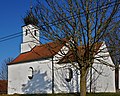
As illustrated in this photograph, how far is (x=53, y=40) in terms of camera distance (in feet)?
47.5

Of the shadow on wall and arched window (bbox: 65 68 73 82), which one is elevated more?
arched window (bbox: 65 68 73 82)

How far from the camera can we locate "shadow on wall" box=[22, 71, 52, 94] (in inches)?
1318

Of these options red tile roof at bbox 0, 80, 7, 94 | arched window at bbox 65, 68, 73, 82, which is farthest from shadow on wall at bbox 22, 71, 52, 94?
red tile roof at bbox 0, 80, 7, 94

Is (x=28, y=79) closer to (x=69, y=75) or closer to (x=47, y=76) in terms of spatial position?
(x=47, y=76)

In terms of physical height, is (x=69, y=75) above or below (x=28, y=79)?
above

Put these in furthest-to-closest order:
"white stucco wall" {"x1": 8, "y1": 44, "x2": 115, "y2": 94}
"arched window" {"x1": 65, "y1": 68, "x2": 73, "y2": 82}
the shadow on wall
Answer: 1. the shadow on wall
2. "arched window" {"x1": 65, "y1": 68, "x2": 73, "y2": 82}
3. "white stucco wall" {"x1": 8, "y1": 44, "x2": 115, "y2": 94}

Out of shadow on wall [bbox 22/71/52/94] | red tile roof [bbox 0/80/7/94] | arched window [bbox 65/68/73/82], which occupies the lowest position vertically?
red tile roof [bbox 0/80/7/94]

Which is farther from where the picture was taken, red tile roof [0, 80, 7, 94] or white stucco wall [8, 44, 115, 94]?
red tile roof [0, 80, 7, 94]

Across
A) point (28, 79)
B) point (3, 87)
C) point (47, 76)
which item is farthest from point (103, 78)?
point (3, 87)

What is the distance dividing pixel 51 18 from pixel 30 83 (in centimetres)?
2295

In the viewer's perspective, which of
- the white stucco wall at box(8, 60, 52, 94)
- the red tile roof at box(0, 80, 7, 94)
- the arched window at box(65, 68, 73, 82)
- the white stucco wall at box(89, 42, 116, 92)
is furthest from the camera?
the red tile roof at box(0, 80, 7, 94)

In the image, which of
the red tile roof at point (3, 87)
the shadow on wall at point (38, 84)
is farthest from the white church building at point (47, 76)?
the red tile roof at point (3, 87)

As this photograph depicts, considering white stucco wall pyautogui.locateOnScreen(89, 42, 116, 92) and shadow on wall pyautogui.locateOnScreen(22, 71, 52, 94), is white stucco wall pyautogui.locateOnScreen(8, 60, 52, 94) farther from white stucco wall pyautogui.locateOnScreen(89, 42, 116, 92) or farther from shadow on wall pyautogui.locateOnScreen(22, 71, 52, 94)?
white stucco wall pyautogui.locateOnScreen(89, 42, 116, 92)

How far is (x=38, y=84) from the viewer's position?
3491cm
